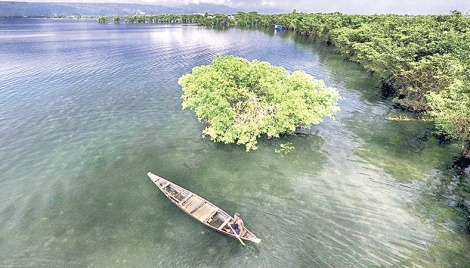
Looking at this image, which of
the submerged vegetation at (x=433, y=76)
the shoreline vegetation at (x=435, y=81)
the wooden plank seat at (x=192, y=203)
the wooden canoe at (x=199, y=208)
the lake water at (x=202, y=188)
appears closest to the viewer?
the lake water at (x=202, y=188)

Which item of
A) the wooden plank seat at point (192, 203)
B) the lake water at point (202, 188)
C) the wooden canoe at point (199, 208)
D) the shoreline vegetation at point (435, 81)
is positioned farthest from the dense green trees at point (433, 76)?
the wooden plank seat at point (192, 203)

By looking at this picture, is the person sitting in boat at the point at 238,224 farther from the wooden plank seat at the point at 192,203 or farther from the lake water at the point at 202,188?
the wooden plank seat at the point at 192,203

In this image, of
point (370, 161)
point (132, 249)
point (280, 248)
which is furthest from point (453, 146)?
point (132, 249)

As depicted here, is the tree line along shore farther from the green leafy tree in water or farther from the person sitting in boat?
the person sitting in boat

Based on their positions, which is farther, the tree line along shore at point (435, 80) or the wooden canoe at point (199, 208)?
the tree line along shore at point (435, 80)

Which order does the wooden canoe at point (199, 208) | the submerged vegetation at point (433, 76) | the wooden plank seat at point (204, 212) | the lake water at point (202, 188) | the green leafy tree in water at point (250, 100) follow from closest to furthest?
the lake water at point (202, 188), the wooden canoe at point (199, 208), the wooden plank seat at point (204, 212), the green leafy tree in water at point (250, 100), the submerged vegetation at point (433, 76)

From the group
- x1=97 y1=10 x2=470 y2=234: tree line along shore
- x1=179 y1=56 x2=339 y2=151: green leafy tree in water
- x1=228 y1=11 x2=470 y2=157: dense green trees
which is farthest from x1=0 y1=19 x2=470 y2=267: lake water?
x1=228 y1=11 x2=470 y2=157: dense green trees

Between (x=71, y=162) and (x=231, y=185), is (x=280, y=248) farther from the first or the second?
(x=71, y=162)
